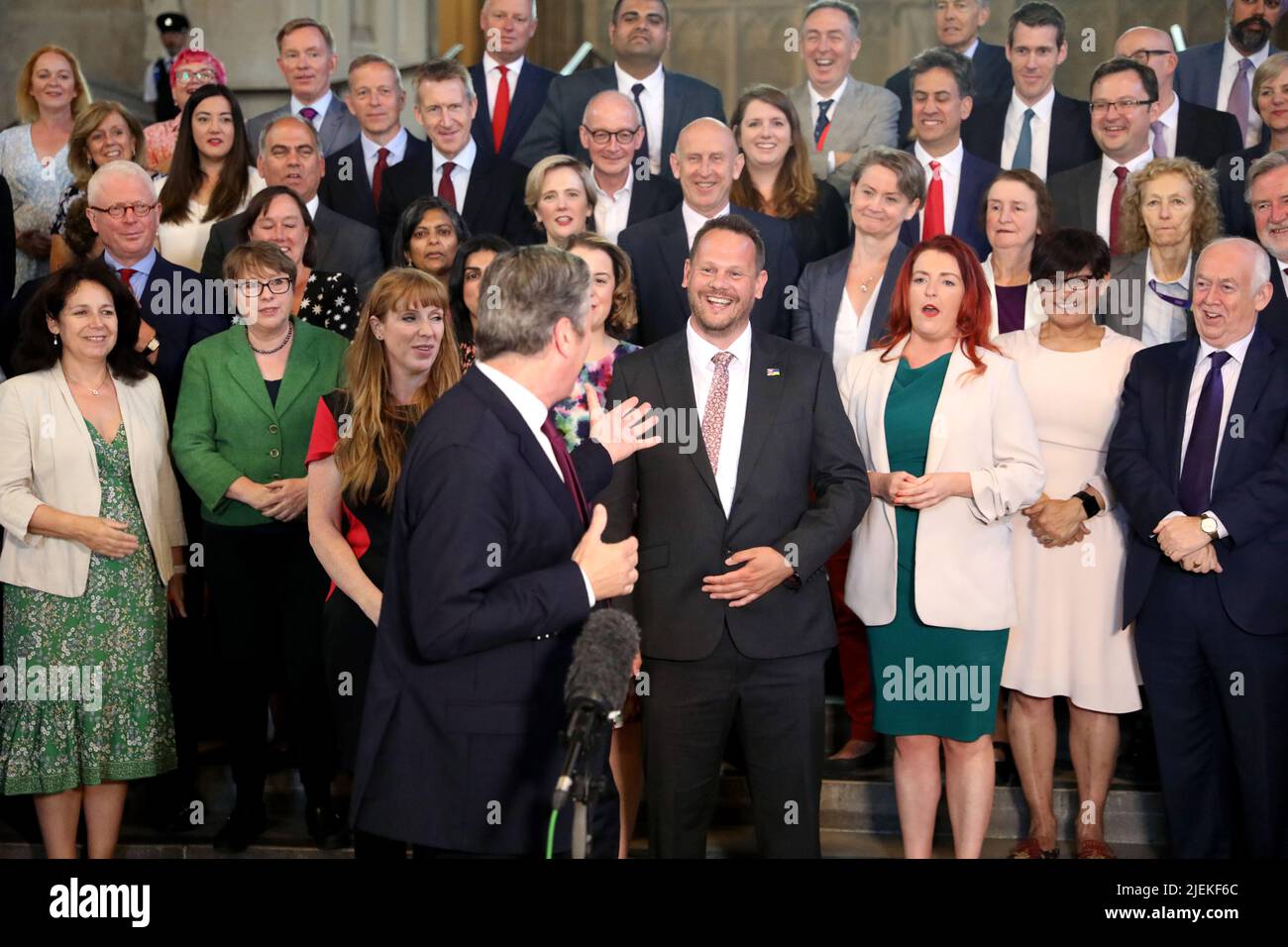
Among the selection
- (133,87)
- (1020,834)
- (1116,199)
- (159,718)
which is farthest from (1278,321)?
(133,87)

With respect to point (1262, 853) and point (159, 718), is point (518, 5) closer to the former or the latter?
point (159, 718)

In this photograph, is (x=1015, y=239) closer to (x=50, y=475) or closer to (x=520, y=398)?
(x=520, y=398)

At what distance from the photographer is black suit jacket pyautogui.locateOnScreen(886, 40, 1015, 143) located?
261 inches

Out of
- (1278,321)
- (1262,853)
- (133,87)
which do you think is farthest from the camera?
(133,87)

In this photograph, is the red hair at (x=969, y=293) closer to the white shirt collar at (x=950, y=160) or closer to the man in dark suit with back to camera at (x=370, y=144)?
the white shirt collar at (x=950, y=160)

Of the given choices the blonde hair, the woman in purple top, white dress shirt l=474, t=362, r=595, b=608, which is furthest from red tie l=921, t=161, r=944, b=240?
the blonde hair

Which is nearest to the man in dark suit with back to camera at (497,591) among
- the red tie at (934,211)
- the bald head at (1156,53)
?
the red tie at (934,211)

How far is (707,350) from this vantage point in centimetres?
428

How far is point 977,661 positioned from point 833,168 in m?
2.66

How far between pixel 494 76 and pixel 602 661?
15.6 ft

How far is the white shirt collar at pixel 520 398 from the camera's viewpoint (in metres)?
2.87

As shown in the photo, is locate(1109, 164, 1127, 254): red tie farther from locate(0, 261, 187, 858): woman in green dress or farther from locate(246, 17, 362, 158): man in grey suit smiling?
locate(0, 261, 187, 858): woman in green dress

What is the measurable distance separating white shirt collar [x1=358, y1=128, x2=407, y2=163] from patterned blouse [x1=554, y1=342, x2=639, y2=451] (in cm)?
213
